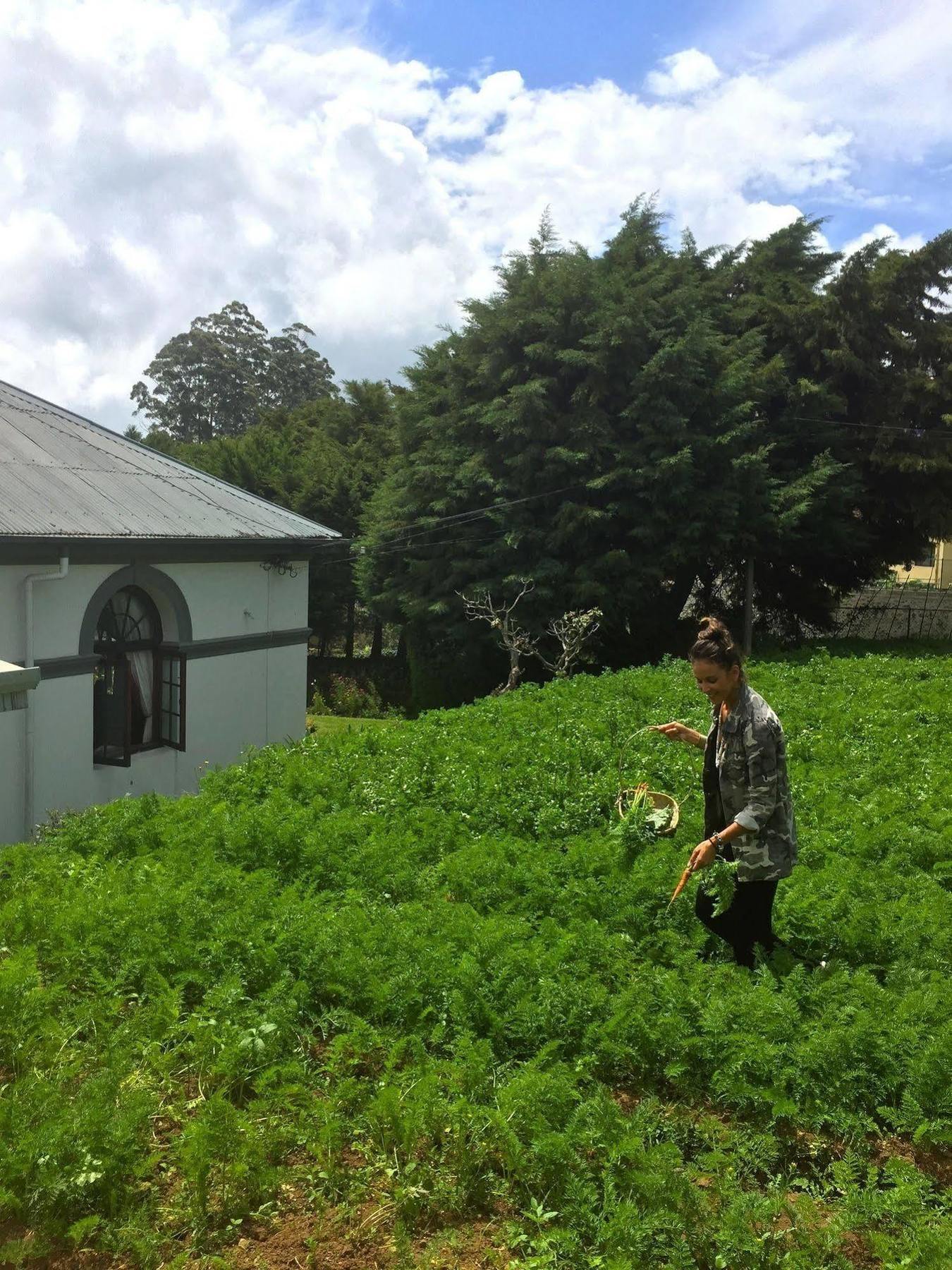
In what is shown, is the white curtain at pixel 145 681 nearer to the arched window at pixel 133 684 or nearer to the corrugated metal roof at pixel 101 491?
the arched window at pixel 133 684

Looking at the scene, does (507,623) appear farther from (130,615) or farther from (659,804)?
(659,804)

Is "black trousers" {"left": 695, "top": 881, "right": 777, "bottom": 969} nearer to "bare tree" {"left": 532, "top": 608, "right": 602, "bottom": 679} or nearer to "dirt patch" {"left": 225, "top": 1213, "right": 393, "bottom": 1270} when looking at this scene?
"dirt patch" {"left": 225, "top": 1213, "right": 393, "bottom": 1270}

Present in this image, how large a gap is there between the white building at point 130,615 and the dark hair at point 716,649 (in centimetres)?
786

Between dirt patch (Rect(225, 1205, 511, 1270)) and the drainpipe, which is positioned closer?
dirt patch (Rect(225, 1205, 511, 1270))

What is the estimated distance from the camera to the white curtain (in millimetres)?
13445

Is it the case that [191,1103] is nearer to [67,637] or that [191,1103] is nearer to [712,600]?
[67,637]

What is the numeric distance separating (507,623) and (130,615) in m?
8.68

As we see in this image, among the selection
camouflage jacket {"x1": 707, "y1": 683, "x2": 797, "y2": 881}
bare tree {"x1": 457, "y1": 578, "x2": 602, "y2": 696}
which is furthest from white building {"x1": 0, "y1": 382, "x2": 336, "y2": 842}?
camouflage jacket {"x1": 707, "y1": 683, "x2": 797, "y2": 881}

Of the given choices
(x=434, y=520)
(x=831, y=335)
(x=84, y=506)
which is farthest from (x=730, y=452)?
(x=84, y=506)

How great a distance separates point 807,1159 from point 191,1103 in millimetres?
2463

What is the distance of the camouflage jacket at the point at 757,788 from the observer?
16.6 ft

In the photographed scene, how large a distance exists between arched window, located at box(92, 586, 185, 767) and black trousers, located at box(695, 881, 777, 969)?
9.05m

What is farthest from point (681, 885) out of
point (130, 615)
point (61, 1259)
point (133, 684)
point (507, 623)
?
point (507, 623)

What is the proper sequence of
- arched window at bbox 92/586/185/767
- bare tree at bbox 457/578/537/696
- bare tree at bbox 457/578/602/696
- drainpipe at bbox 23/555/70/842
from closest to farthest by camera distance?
drainpipe at bbox 23/555/70/842
arched window at bbox 92/586/185/767
bare tree at bbox 457/578/602/696
bare tree at bbox 457/578/537/696
